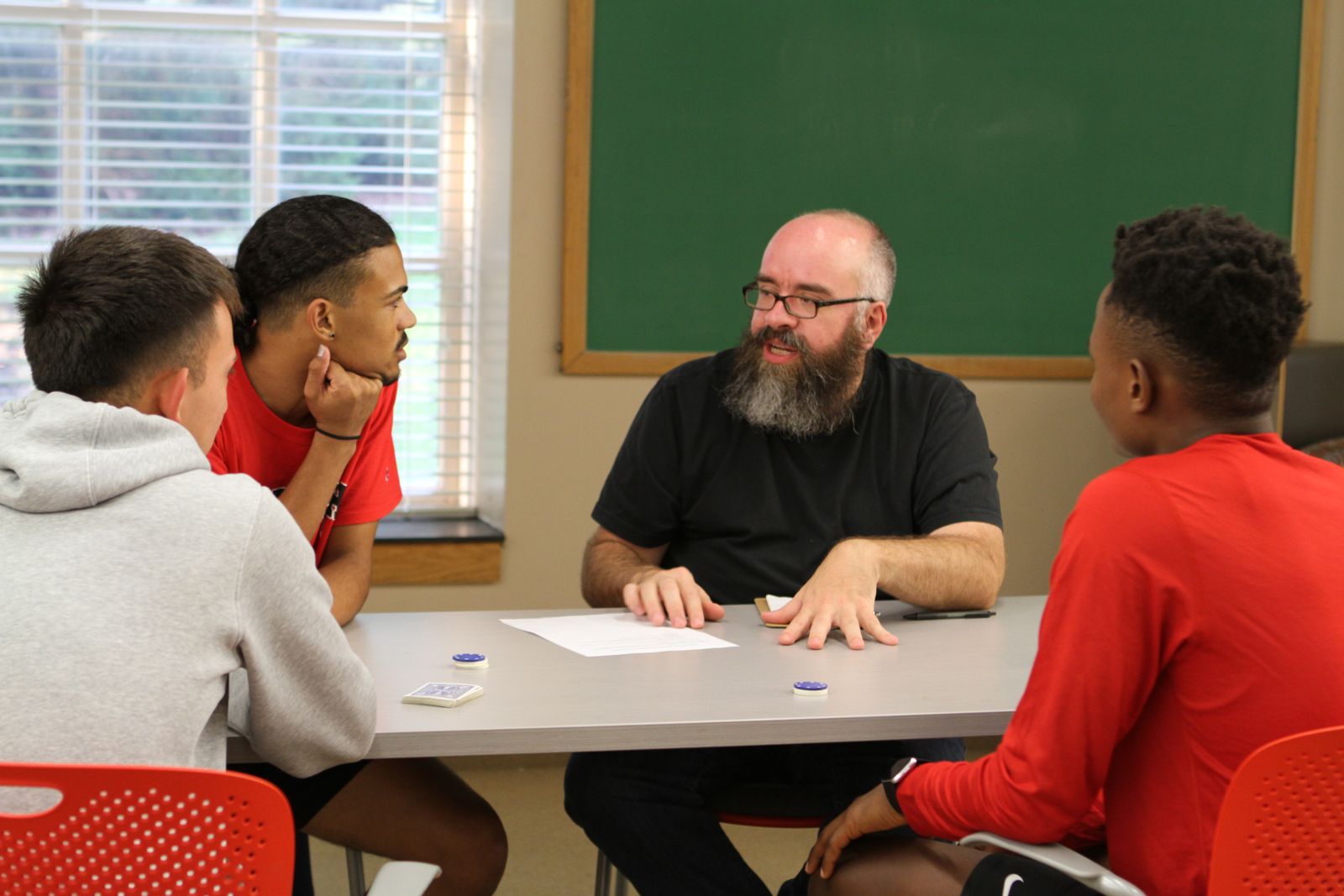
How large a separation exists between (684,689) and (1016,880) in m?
0.48

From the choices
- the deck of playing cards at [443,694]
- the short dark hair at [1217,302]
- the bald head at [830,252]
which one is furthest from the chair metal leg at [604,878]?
the short dark hair at [1217,302]

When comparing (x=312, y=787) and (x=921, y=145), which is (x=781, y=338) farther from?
(x=921, y=145)

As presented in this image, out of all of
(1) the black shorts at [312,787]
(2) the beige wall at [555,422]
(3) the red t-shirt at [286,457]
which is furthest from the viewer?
(2) the beige wall at [555,422]

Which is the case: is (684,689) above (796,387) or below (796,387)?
below

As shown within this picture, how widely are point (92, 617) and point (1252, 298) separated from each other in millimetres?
1231

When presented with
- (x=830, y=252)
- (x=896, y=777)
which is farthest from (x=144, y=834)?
(x=830, y=252)

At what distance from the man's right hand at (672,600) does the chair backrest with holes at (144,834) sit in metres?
1.02

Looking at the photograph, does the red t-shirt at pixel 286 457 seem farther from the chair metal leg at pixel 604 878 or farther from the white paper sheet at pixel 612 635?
the chair metal leg at pixel 604 878

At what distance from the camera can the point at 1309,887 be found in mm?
1328

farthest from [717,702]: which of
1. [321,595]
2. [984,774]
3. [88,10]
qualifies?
[88,10]

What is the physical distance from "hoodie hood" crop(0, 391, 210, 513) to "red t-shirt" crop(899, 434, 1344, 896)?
3.14 ft

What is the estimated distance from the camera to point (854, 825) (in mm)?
1687

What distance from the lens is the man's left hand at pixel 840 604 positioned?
2.02 m

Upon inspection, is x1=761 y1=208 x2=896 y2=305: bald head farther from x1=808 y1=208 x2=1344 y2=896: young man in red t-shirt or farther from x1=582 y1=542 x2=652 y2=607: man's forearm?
x1=808 y1=208 x2=1344 y2=896: young man in red t-shirt
